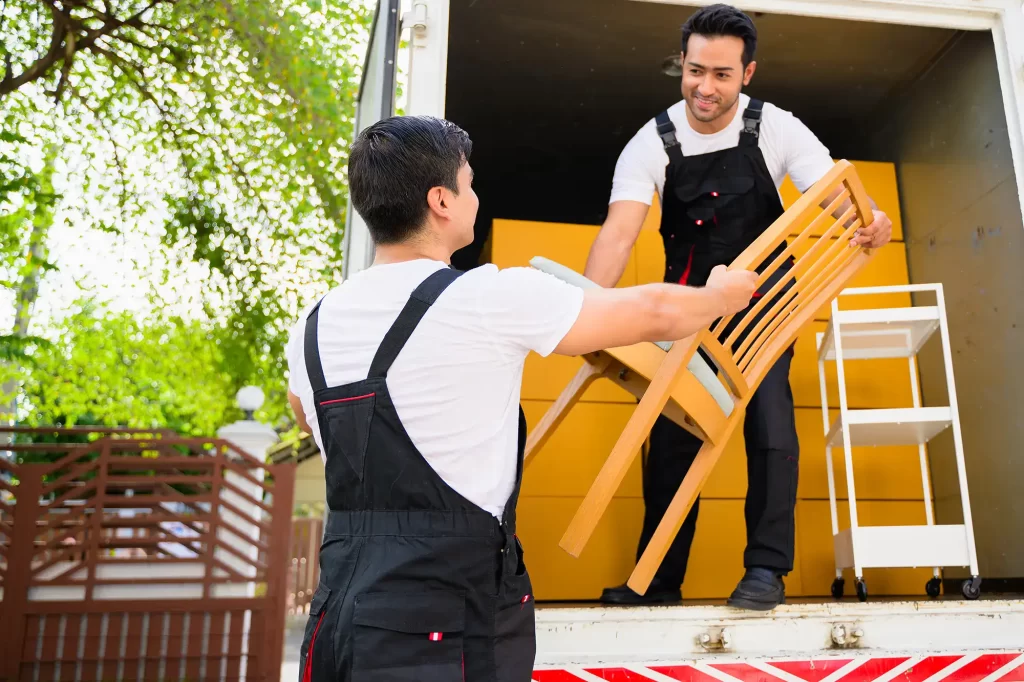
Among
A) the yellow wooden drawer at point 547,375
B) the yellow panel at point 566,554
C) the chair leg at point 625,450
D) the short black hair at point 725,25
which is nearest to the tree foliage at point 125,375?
the yellow wooden drawer at point 547,375

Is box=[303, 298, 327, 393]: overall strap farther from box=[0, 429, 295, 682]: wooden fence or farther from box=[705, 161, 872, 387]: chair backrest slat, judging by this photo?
box=[0, 429, 295, 682]: wooden fence

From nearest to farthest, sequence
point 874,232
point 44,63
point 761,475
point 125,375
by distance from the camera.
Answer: point 874,232, point 761,475, point 44,63, point 125,375

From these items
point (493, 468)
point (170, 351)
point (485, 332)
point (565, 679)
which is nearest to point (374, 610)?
point (493, 468)

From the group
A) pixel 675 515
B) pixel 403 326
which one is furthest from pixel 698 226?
pixel 403 326

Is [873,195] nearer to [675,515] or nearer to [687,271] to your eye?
[687,271]

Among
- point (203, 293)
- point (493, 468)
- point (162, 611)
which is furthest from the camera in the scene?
point (203, 293)

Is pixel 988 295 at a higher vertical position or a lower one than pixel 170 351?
lower

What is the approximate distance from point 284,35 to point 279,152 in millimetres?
1055

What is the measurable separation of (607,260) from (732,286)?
97 centimetres

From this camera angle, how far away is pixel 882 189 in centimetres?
363

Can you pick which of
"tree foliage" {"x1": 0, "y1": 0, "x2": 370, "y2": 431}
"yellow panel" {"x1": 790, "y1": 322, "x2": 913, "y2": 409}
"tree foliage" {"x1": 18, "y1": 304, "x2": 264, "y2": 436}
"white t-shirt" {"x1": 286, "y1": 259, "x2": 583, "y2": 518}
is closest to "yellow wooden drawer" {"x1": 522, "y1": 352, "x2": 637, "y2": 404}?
"yellow panel" {"x1": 790, "y1": 322, "x2": 913, "y2": 409}

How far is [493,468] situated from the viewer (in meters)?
1.18

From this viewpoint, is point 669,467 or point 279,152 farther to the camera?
point 279,152

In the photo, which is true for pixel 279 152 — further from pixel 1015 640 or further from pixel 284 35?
pixel 1015 640
